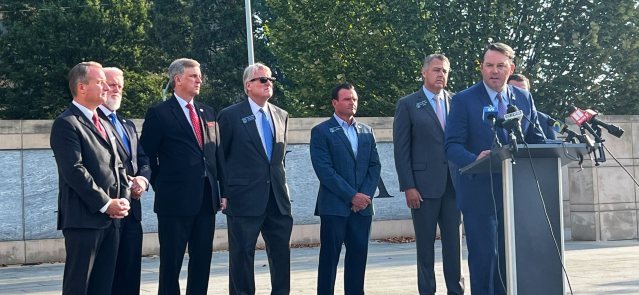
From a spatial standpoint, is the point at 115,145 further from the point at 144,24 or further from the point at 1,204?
the point at 144,24

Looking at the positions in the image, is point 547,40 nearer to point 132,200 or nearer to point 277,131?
point 277,131

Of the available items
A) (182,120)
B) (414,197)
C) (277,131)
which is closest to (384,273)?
(414,197)

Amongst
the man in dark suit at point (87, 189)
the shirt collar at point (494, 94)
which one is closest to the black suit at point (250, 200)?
the man in dark suit at point (87, 189)

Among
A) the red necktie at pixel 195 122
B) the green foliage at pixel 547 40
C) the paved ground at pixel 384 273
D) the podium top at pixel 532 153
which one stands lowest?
the paved ground at pixel 384 273

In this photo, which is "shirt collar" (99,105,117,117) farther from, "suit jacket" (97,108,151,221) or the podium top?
the podium top

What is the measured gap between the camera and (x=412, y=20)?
25.4m

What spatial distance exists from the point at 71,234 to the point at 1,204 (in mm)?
6696

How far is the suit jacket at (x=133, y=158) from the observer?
20.2 ft

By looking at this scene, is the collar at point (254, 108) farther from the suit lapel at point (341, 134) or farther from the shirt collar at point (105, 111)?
the shirt collar at point (105, 111)

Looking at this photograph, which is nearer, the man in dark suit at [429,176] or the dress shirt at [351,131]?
the man in dark suit at [429,176]

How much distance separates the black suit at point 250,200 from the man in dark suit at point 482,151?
1826 millimetres

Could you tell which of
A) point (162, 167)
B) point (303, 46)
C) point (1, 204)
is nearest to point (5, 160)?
point (1, 204)

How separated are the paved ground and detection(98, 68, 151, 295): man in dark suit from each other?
2.19m

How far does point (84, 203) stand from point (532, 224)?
119 inches
